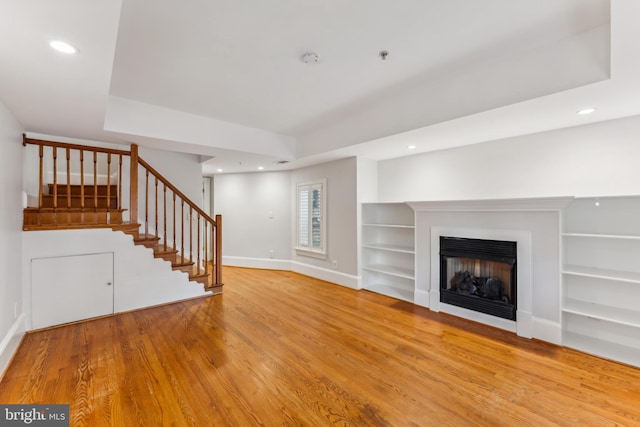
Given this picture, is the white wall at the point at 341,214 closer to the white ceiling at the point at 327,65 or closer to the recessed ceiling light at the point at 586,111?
the white ceiling at the point at 327,65

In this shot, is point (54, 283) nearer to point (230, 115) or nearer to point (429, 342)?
point (230, 115)

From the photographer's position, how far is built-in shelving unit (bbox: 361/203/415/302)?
193 inches

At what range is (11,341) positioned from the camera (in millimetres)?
2764

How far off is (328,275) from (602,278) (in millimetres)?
3964

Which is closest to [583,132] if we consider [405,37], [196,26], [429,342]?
[405,37]

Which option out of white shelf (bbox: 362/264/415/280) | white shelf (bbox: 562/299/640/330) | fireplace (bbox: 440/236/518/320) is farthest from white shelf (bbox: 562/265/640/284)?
white shelf (bbox: 362/264/415/280)

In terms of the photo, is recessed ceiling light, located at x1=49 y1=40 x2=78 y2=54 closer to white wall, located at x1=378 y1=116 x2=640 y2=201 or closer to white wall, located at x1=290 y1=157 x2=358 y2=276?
white wall, located at x1=290 y1=157 x2=358 y2=276

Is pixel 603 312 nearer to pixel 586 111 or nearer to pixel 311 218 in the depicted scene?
pixel 586 111

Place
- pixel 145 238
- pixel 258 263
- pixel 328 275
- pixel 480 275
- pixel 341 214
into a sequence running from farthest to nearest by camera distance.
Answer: pixel 258 263 → pixel 328 275 → pixel 341 214 → pixel 145 238 → pixel 480 275

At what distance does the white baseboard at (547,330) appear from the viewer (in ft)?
9.80

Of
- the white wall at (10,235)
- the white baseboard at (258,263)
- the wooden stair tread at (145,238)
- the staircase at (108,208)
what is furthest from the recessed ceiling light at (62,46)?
the white baseboard at (258,263)

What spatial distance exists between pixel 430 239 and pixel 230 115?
3.51m

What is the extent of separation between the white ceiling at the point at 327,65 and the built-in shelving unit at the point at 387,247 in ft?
4.99

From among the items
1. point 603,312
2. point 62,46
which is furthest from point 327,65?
point 603,312
